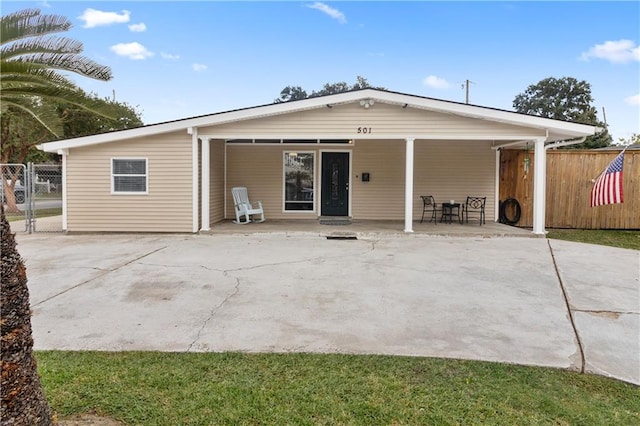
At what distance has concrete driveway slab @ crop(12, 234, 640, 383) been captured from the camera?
3.78 metres

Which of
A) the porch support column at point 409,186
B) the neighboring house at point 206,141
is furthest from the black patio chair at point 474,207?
the porch support column at point 409,186

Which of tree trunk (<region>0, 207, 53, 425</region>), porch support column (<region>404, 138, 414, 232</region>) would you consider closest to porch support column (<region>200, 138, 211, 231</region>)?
porch support column (<region>404, 138, 414, 232</region>)

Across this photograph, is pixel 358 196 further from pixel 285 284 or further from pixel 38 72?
pixel 38 72

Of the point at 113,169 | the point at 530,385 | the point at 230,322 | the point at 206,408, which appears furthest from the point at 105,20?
the point at 530,385

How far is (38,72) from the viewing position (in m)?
5.26

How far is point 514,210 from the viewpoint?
12492 mm

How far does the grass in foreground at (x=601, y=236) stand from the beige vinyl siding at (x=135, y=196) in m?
8.80

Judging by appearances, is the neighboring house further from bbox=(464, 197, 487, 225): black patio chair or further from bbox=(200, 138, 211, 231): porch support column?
bbox=(464, 197, 487, 225): black patio chair

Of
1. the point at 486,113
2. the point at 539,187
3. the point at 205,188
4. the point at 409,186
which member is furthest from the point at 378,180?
the point at 205,188

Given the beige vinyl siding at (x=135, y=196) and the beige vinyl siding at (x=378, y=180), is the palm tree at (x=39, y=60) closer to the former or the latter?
the beige vinyl siding at (x=135, y=196)

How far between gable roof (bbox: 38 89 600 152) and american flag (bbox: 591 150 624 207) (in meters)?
0.86

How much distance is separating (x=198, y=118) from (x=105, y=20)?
410 centimetres

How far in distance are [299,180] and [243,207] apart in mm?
1949

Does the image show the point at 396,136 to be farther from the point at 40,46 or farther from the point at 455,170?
the point at 40,46
